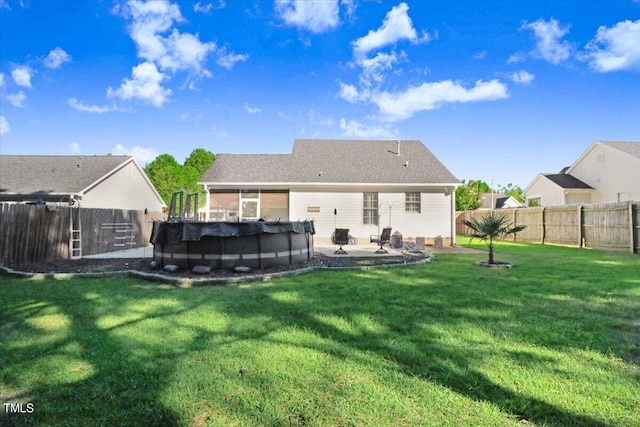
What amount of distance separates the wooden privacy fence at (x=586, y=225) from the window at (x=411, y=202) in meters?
7.48

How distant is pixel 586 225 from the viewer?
51.6ft

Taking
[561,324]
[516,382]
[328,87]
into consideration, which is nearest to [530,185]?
[328,87]

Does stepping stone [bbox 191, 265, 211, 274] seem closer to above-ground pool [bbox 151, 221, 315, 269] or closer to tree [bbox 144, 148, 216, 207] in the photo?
above-ground pool [bbox 151, 221, 315, 269]

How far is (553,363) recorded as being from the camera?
3.01m

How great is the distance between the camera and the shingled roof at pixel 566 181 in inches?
970

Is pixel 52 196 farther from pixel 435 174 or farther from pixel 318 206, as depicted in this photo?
pixel 435 174

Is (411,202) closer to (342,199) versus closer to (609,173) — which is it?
(342,199)

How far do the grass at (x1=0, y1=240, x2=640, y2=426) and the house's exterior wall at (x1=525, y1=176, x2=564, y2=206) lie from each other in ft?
75.2

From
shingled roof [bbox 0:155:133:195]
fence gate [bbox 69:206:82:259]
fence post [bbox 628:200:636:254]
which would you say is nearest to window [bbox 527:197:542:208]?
fence post [bbox 628:200:636:254]

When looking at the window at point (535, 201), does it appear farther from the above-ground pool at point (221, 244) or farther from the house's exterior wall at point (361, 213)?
the above-ground pool at point (221, 244)

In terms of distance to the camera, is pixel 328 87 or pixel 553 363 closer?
pixel 553 363

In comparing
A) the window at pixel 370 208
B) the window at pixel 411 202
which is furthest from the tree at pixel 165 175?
the window at pixel 411 202

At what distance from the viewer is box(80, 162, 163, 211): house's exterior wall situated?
68.9 feet

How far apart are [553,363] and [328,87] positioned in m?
19.3
